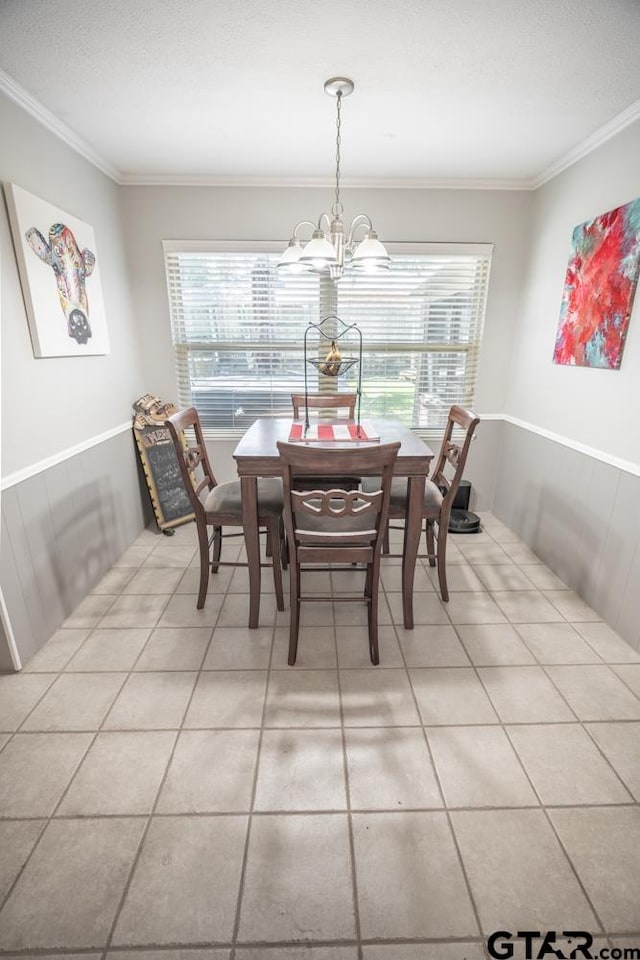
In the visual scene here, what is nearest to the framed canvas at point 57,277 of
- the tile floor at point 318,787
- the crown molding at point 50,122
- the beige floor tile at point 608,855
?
the crown molding at point 50,122

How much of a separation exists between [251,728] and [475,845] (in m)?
0.79

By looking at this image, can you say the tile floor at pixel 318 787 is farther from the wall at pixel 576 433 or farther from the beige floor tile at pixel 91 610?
the wall at pixel 576 433

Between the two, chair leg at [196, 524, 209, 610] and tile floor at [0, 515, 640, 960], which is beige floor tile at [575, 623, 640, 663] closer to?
tile floor at [0, 515, 640, 960]

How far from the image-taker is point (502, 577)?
98.9 inches

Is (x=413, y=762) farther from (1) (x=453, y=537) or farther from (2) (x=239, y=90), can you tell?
(2) (x=239, y=90)

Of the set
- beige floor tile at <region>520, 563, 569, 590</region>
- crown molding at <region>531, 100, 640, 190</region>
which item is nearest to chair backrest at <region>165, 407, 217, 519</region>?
beige floor tile at <region>520, 563, 569, 590</region>

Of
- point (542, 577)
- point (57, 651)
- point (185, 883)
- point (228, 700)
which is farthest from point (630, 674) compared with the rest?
point (57, 651)

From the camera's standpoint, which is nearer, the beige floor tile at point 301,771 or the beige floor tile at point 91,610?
the beige floor tile at point 301,771

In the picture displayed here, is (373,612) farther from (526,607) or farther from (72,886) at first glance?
(72,886)

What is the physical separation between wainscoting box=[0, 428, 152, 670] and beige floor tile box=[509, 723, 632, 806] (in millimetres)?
2059

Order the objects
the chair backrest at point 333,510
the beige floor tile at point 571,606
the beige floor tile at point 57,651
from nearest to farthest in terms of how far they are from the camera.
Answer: the chair backrest at point 333,510 < the beige floor tile at point 57,651 < the beige floor tile at point 571,606

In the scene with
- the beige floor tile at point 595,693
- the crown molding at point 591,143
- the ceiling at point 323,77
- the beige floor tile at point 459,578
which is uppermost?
the ceiling at point 323,77

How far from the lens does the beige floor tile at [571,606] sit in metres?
2.14

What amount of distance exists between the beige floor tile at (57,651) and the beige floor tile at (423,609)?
140cm
